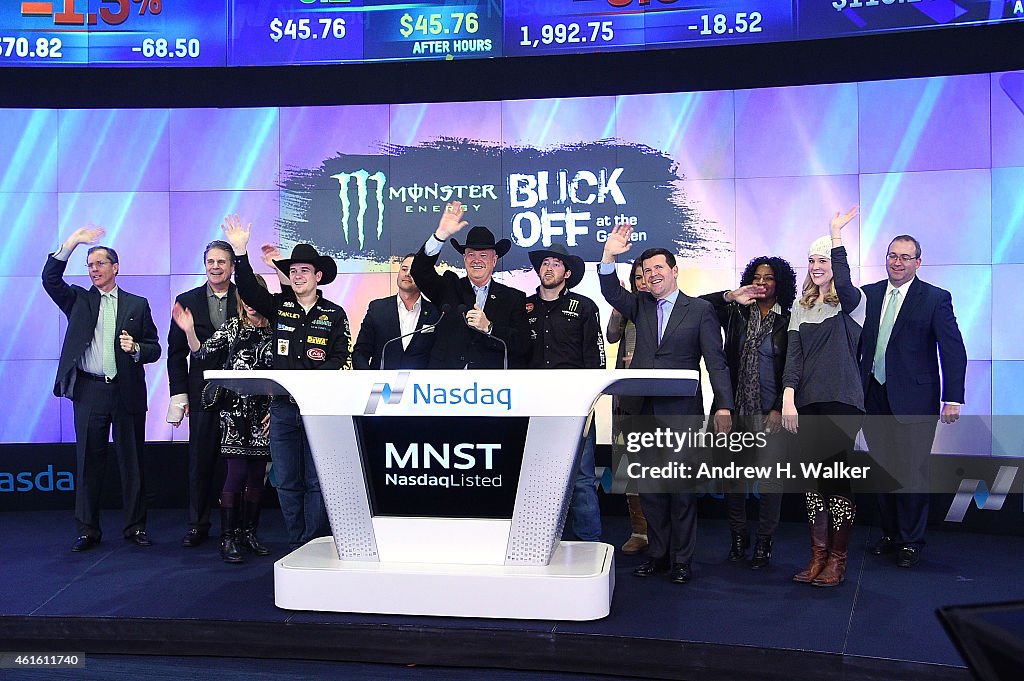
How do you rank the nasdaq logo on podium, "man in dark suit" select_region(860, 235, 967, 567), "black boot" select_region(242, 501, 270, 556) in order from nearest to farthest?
the nasdaq logo on podium, "man in dark suit" select_region(860, 235, 967, 567), "black boot" select_region(242, 501, 270, 556)

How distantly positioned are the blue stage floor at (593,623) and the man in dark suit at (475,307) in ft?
4.09

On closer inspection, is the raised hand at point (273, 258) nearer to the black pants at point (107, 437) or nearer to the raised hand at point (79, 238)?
the raised hand at point (79, 238)

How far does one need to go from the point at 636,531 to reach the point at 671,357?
122 cm

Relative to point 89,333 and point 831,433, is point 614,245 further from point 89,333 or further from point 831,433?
point 89,333

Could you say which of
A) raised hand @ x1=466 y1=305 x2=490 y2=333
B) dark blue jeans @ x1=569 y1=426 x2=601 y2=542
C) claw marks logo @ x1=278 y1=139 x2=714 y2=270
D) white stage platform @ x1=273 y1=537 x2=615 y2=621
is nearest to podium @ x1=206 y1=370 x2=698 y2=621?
white stage platform @ x1=273 y1=537 x2=615 y2=621

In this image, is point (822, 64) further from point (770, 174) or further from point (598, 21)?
point (598, 21)

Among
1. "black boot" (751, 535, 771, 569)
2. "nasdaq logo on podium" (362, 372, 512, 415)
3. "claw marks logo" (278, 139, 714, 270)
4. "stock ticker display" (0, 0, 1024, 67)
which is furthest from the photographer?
"stock ticker display" (0, 0, 1024, 67)

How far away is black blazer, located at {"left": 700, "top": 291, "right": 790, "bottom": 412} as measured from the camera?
15.8 ft

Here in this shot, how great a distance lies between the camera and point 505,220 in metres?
6.44

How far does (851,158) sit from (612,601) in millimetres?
3535

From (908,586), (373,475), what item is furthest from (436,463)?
(908,586)

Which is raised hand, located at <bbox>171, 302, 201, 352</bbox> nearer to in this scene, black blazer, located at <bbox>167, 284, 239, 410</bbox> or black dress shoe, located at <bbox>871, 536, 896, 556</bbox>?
black blazer, located at <bbox>167, 284, 239, 410</bbox>

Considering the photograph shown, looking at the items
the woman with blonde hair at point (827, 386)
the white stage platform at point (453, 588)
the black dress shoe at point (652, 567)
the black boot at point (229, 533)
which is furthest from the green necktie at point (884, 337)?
the black boot at point (229, 533)

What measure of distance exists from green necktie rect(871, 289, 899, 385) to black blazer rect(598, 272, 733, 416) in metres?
1.03
